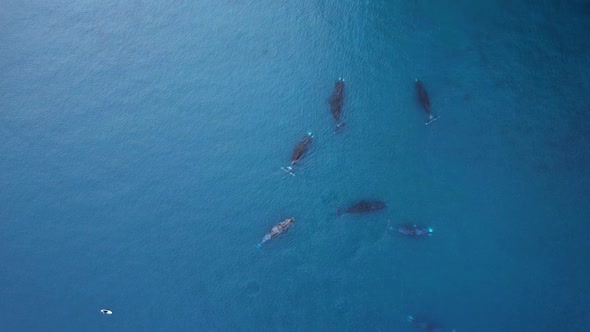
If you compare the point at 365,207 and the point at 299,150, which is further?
the point at 299,150

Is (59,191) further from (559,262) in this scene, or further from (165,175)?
(559,262)

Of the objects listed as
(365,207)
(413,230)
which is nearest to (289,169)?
(365,207)

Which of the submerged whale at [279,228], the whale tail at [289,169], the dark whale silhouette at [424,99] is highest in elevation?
the dark whale silhouette at [424,99]

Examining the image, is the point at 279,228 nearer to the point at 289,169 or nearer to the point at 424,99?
the point at 289,169

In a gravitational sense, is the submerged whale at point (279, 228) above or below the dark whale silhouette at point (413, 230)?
above

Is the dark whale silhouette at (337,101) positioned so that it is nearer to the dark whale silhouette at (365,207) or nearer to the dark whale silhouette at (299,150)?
the dark whale silhouette at (299,150)

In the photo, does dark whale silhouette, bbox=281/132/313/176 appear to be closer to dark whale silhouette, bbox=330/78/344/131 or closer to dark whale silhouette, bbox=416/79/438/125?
dark whale silhouette, bbox=330/78/344/131

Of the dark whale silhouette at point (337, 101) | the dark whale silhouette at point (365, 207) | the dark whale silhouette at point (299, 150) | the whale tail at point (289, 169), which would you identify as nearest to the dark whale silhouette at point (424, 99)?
the dark whale silhouette at point (337, 101)
